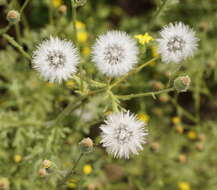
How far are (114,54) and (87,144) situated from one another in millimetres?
561

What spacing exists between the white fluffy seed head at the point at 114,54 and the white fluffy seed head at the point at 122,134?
0.88 feet

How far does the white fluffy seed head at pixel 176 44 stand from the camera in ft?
7.27

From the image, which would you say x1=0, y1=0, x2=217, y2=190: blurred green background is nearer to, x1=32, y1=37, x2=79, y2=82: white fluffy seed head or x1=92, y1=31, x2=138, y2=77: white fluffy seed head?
x1=92, y1=31, x2=138, y2=77: white fluffy seed head

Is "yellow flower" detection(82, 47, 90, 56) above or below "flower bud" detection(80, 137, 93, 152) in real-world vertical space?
above

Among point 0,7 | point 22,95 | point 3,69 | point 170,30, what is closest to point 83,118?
point 22,95

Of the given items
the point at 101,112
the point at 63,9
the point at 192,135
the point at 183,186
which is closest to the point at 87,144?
the point at 101,112

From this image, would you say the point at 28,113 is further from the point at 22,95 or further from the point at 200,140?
the point at 200,140

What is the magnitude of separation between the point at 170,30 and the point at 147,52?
10.0 inches

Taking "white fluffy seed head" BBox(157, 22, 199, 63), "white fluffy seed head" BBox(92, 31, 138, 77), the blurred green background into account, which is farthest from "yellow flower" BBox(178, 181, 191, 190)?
"white fluffy seed head" BBox(92, 31, 138, 77)

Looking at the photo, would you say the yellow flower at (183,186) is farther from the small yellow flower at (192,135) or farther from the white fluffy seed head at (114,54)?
the white fluffy seed head at (114,54)

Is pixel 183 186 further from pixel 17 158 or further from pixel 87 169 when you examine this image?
pixel 17 158

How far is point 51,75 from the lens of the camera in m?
1.99

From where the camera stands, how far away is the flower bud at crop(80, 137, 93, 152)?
2029mm

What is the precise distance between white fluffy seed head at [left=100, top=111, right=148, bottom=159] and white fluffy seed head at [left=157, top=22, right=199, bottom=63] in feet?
1.61
